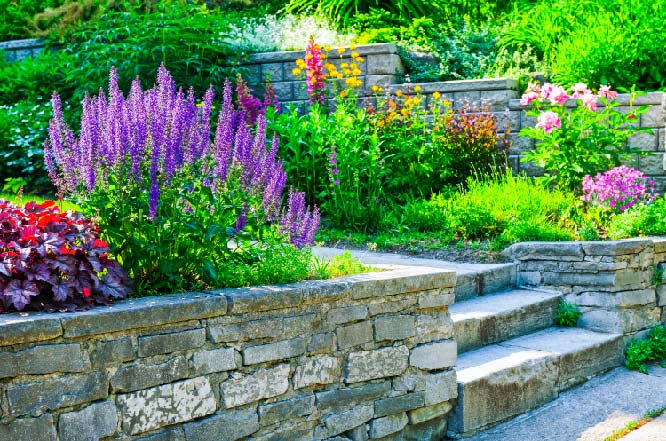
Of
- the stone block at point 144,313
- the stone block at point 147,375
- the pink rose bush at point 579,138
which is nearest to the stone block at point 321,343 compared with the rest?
the stone block at point 144,313

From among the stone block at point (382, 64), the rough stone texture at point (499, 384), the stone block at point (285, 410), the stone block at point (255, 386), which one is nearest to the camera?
the stone block at point (255, 386)

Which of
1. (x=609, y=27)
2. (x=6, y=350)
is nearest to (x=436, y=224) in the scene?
(x=609, y=27)

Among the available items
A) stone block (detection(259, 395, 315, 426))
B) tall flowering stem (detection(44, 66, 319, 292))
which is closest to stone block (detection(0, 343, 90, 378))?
tall flowering stem (detection(44, 66, 319, 292))

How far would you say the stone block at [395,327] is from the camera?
3871mm

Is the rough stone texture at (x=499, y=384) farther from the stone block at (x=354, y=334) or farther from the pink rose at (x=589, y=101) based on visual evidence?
the pink rose at (x=589, y=101)

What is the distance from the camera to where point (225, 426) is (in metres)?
→ 3.30

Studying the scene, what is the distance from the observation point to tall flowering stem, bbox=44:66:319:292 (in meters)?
3.35

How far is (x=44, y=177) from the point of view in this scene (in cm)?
759

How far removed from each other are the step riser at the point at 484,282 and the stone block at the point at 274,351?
2004 millimetres

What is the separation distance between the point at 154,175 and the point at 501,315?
258cm

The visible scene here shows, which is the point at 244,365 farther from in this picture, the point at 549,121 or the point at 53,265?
the point at 549,121

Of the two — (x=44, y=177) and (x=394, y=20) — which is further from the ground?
(x=394, y=20)

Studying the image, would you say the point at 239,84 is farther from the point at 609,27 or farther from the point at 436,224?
the point at 609,27

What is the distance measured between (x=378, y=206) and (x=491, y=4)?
488 centimetres
